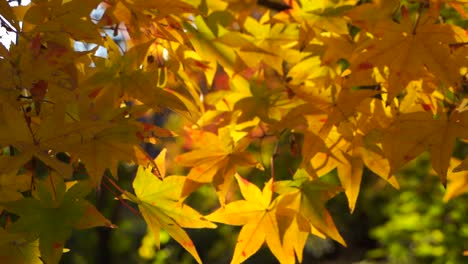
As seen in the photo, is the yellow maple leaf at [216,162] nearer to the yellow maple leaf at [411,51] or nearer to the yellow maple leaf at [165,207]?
the yellow maple leaf at [165,207]

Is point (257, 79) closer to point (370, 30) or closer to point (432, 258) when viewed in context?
point (370, 30)

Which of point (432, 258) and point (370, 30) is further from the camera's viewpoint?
point (432, 258)

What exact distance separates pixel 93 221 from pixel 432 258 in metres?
2.85

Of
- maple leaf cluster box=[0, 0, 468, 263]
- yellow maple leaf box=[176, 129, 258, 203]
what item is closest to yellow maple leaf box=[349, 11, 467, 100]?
maple leaf cluster box=[0, 0, 468, 263]

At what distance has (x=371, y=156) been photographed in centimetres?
114

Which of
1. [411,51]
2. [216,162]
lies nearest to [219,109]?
[216,162]

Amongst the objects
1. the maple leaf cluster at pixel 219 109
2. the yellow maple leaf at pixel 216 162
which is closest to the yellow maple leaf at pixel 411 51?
the maple leaf cluster at pixel 219 109

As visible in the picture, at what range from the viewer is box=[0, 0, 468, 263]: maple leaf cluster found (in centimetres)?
87

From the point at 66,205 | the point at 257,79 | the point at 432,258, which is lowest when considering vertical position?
the point at 432,258

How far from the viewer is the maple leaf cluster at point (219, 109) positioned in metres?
0.87

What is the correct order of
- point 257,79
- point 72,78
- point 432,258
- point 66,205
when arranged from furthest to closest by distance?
point 432,258 < point 257,79 < point 72,78 < point 66,205

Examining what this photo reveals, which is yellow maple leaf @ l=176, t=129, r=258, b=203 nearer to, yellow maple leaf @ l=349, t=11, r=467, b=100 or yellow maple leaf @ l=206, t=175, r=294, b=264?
yellow maple leaf @ l=206, t=175, r=294, b=264

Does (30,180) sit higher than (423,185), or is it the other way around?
(30,180)

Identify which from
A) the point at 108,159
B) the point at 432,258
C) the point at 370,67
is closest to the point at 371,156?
the point at 370,67
